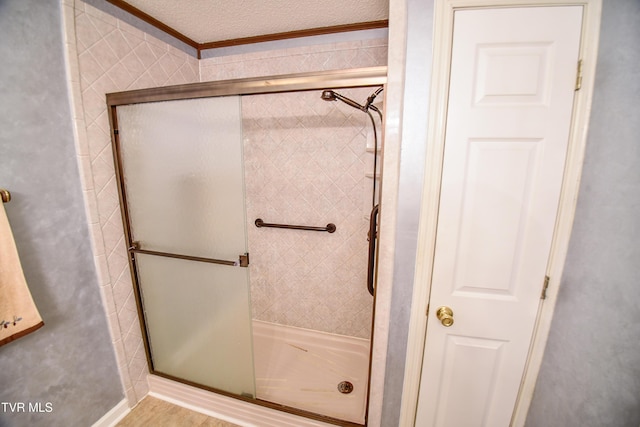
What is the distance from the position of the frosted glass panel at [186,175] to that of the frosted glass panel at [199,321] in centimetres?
13

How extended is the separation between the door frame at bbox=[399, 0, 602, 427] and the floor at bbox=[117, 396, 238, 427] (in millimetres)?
1295

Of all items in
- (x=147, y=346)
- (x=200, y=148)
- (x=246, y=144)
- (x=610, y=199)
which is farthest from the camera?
(x=246, y=144)

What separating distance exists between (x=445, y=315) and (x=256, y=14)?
1.97m

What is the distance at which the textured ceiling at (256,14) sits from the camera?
1.40 metres

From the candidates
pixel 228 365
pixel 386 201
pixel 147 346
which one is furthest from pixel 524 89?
pixel 147 346

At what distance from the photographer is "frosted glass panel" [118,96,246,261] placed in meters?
1.21

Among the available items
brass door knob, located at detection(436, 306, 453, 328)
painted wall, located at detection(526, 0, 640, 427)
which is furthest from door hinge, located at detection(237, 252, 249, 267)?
painted wall, located at detection(526, 0, 640, 427)

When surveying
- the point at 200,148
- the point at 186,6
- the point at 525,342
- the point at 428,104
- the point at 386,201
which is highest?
the point at 186,6

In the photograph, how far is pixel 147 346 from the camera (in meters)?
1.62

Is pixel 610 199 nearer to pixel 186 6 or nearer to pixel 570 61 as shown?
pixel 570 61

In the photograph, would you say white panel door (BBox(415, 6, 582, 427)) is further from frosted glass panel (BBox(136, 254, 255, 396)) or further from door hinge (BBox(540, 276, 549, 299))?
frosted glass panel (BBox(136, 254, 255, 396))

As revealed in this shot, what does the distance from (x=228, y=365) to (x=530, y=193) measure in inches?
69.7

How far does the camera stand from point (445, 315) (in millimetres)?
992

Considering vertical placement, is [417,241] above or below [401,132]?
below
